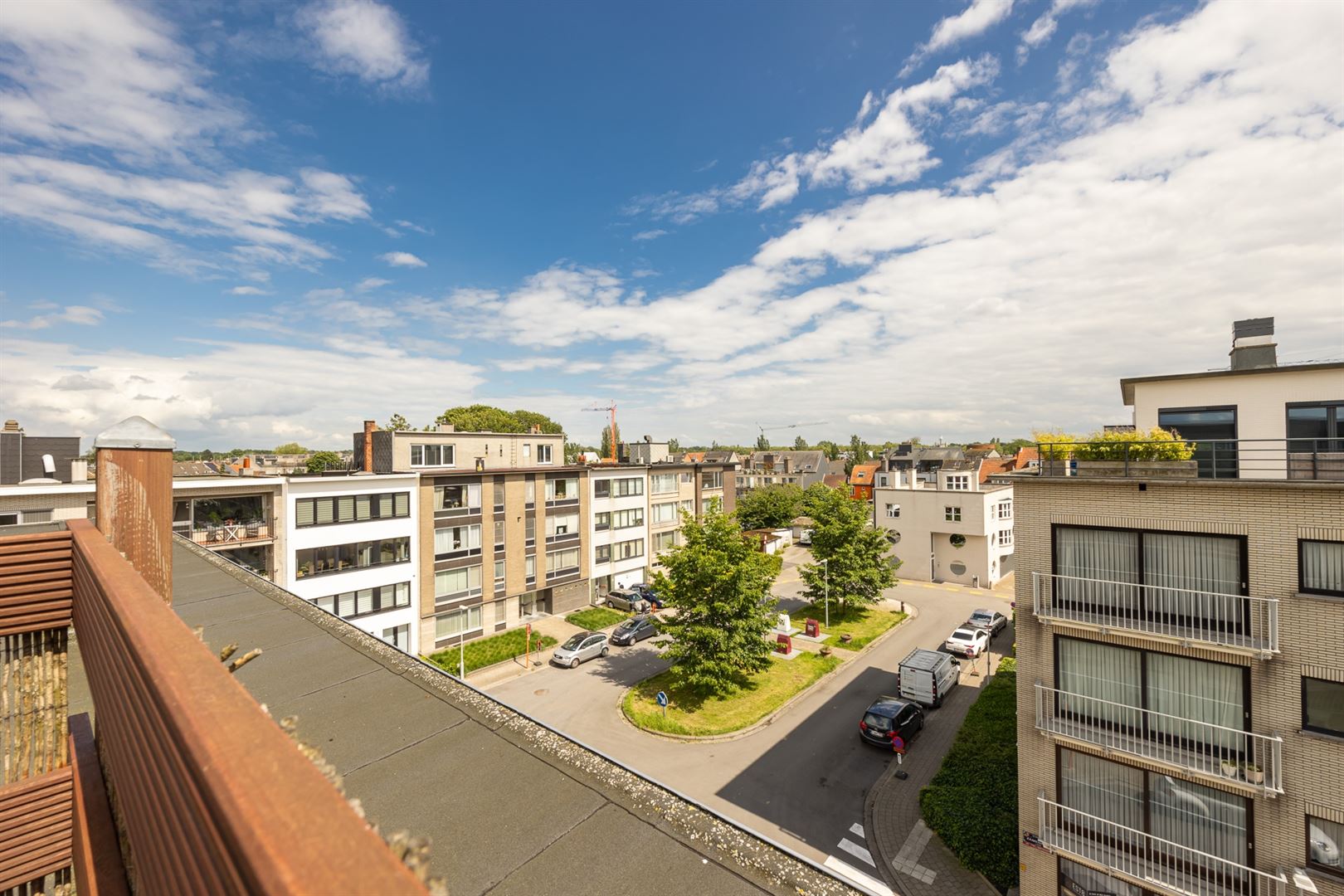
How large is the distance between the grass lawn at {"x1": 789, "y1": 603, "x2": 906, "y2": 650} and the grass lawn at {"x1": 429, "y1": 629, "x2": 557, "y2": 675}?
1470 centimetres

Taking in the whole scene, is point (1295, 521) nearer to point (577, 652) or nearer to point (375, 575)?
point (577, 652)

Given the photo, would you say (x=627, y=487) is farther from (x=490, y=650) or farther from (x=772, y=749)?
(x=772, y=749)

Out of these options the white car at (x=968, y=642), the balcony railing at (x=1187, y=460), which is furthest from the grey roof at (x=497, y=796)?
the white car at (x=968, y=642)

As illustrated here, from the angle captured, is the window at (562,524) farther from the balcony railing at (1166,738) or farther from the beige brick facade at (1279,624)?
the beige brick facade at (1279,624)

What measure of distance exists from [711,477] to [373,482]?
1049 inches

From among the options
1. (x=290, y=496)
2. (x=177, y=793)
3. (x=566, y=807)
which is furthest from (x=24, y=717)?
(x=290, y=496)

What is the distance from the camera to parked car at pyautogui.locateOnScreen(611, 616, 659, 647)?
98.6ft

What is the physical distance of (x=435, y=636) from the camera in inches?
1172

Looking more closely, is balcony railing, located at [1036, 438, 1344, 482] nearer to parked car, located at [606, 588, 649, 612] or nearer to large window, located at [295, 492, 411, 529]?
large window, located at [295, 492, 411, 529]

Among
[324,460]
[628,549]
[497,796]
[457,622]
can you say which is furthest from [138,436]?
[324,460]

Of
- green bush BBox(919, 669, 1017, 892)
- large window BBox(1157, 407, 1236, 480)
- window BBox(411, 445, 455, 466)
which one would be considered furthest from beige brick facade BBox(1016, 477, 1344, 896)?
window BBox(411, 445, 455, 466)

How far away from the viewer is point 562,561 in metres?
35.8

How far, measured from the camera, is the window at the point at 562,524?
3497cm

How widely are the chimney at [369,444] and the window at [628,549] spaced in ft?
51.2
